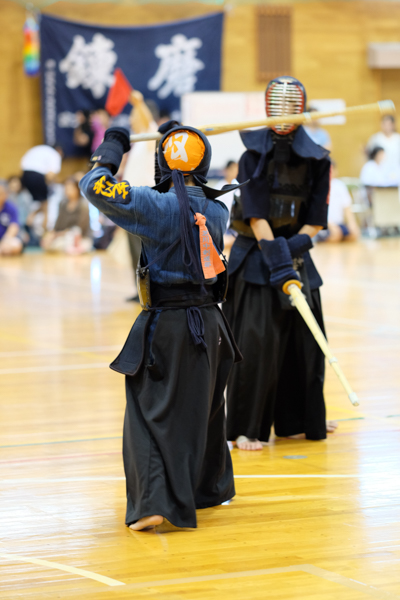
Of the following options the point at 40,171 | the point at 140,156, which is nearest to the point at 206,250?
the point at 140,156

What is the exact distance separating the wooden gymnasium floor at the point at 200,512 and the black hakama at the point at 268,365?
0.48 feet

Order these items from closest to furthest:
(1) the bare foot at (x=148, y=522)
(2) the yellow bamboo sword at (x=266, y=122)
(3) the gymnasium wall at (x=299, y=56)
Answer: (1) the bare foot at (x=148, y=522)
(2) the yellow bamboo sword at (x=266, y=122)
(3) the gymnasium wall at (x=299, y=56)

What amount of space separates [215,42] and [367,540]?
15.8 metres

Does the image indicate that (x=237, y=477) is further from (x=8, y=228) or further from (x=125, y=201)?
(x=8, y=228)

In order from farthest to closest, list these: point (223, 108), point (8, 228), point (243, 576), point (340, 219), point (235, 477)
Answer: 1. point (340, 219)
2. point (223, 108)
3. point (8, 228)
4. point (235, 477)
5. point (243, 576)

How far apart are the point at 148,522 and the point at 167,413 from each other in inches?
14.8

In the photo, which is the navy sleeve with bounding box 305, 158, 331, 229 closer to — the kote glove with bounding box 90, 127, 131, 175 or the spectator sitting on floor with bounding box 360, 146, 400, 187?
the kote glove with bounding box 90, 127, 131, 175

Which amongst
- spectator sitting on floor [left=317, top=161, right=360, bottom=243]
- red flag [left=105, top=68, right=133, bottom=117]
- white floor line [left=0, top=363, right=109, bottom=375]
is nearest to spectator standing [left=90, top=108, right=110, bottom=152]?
spectator sitting on floor [left=317, top=161, right=360, bottom=243]

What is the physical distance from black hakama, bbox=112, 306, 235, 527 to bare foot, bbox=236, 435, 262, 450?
929 mm

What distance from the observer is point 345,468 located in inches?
150

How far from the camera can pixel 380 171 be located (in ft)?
54.0

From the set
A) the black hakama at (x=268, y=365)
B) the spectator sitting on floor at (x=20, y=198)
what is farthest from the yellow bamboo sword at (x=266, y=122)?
the spectator sitting on floor at (x=20, y=198)

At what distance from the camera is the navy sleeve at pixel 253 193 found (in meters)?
4.11

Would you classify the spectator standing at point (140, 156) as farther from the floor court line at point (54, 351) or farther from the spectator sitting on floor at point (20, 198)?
the spectator sitting on floor at point (20, 198)
